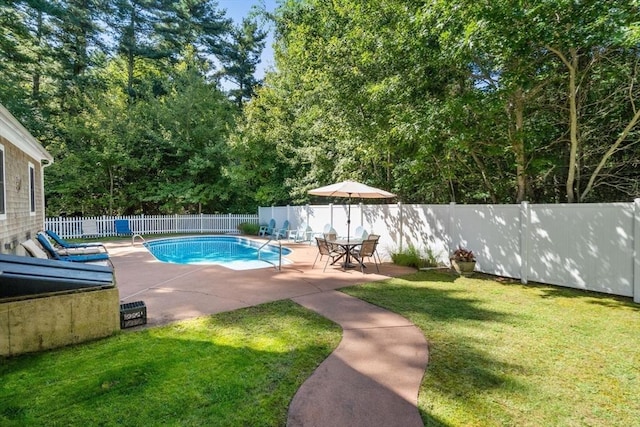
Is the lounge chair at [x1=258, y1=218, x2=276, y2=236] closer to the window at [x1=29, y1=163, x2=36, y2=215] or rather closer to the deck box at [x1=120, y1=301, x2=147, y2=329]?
the window at [x1=29, y1=163, x2=36, y2=215]

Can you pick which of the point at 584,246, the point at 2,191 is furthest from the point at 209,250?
the point at 584,246

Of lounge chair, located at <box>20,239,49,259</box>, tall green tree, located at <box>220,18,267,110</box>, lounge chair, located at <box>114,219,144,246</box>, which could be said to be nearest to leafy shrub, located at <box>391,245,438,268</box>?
lounge chair, located at <box>20,239,49,259</box>

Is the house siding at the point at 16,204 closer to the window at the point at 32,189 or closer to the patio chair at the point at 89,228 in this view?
the window at the point at 32,189

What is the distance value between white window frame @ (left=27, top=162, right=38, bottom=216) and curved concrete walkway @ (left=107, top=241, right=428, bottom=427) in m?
2.30

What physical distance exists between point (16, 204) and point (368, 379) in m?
7.67

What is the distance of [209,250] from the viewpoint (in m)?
13.8

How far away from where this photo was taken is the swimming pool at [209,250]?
1161 cm

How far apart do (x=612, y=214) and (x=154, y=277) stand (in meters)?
8.79

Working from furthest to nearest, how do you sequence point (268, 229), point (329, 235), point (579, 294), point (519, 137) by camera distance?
1. point (268, 229)
2. point (329, 235)
3. point (519, 137)
4. point (579, 294)

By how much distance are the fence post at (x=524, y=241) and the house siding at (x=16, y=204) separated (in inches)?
381

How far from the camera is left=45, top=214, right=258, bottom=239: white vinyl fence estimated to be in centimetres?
1480

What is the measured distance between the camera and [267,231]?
54.9 feet

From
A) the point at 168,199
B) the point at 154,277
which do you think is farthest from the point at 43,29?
the point at 154,277

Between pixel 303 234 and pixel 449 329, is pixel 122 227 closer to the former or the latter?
pixel 303 234
